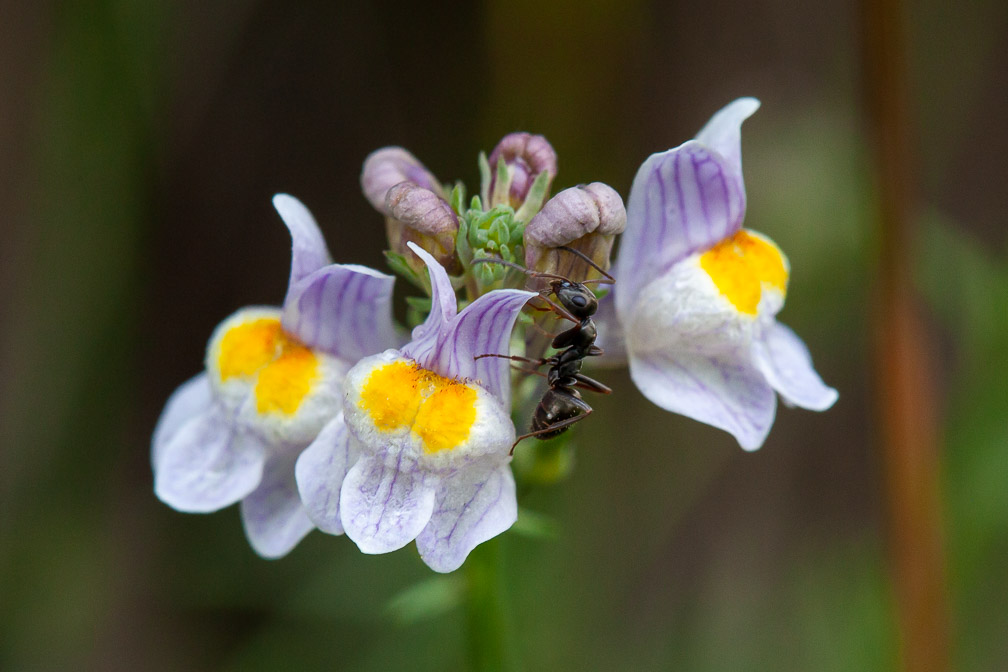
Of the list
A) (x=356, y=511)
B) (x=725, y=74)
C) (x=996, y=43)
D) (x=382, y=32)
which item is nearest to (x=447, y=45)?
(x=382, y=32)

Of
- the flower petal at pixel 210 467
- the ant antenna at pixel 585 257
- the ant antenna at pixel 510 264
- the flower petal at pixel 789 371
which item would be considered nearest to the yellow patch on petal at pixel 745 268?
the flower petal at pixel 789 371

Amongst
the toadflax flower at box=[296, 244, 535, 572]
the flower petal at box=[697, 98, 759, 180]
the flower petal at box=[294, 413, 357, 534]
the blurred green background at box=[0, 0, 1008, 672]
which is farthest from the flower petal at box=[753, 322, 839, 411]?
the blurred green background at box=[0, 0, 1008, 672]

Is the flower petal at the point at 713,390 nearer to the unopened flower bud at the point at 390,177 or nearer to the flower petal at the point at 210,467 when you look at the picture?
the unopened flower bud at the point at 390,177

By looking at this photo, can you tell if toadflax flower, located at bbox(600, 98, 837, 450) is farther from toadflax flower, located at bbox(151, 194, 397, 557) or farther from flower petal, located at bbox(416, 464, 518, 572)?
toadflax flower, located at bbox(151, 194, 397, 557)

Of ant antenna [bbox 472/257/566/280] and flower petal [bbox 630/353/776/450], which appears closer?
ant antenna [bbox 472/257/566/280]

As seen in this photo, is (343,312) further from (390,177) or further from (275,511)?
(275,511)

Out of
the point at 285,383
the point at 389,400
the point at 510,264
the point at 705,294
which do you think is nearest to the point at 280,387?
the point at 285,383
